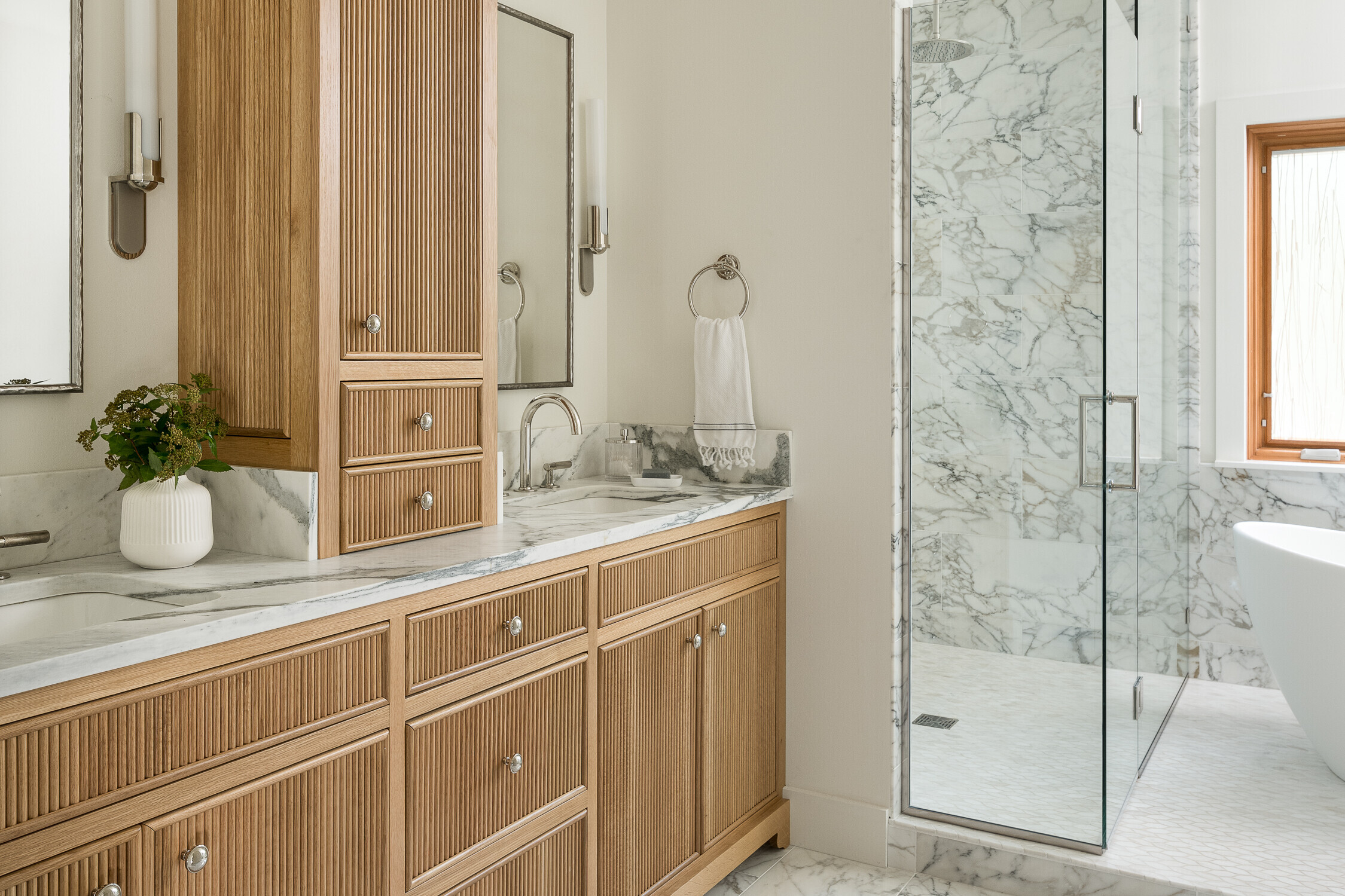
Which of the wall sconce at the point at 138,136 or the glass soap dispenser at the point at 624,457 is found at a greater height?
the wall sconce at the point at 138,136

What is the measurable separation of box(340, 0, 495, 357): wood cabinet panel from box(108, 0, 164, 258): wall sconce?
0.35 m

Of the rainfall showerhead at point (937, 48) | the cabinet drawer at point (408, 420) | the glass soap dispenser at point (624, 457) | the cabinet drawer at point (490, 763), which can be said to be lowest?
the cabinet drawer at point (490, 763)

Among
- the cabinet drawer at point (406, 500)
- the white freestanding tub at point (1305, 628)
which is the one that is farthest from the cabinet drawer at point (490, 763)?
the white freestanding tub at point (1305, 628)

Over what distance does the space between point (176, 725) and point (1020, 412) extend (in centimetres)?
184

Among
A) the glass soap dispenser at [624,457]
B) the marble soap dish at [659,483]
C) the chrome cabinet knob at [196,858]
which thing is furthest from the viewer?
the glass soap dispenser at [624,457]

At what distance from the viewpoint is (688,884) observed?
7.24ft

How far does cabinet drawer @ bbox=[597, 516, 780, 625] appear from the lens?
198 centimetres

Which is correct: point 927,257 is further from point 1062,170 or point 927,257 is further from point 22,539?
point 22,539

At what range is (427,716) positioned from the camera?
5.09ft

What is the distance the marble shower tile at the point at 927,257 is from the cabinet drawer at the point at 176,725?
1563mm

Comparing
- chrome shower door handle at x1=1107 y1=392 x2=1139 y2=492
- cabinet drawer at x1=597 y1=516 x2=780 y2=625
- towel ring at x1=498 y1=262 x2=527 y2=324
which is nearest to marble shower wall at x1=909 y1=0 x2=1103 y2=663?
chrome shower door handle at x1=1107 y1=392 x2=1139 y2=492

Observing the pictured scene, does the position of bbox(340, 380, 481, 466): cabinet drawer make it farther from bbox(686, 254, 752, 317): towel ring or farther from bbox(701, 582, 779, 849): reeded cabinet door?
bbox(686, 254, 752, 317): towel ring

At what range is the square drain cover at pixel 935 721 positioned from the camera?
8.00ft

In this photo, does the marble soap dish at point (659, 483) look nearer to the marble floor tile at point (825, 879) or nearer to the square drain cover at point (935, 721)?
the square drain cover at point (935, 721)
